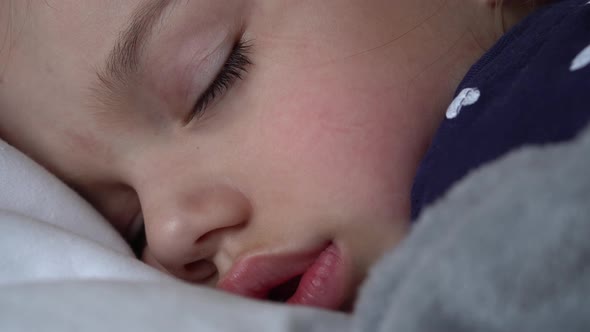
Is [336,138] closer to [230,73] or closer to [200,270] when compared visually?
[230,73]

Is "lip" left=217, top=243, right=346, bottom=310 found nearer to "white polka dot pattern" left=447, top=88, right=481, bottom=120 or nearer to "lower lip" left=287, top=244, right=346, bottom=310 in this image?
"lower lip" left=287, top=244, right=346, bottom=310

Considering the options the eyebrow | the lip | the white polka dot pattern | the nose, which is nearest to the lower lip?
the lip

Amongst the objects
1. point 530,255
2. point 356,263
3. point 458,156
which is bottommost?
point 356,263

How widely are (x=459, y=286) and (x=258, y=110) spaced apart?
513 millimetres

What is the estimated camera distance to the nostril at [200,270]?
890 millimetres

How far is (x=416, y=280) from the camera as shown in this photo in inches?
14.8

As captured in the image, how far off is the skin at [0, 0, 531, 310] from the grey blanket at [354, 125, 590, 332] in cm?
38

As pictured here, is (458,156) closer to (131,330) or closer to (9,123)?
(131,330)

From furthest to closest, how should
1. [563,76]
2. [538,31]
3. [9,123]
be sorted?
[9,123] < [538,31] < [563,76]

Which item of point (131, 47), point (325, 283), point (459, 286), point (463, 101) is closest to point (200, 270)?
point (325, 283)

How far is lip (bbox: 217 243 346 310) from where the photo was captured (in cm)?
77

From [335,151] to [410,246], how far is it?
38 cm

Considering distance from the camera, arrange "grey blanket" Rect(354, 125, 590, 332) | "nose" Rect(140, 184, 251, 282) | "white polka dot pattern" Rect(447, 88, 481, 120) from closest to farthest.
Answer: "grey blanket" Rect(354, 125, 590, 332)
"white polka dot pattern" Rect(447, 88, 481, 120)
"nose" Rect(140, 184, 251, 282)

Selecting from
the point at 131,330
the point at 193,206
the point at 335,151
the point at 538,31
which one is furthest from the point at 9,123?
the point at 538,31
